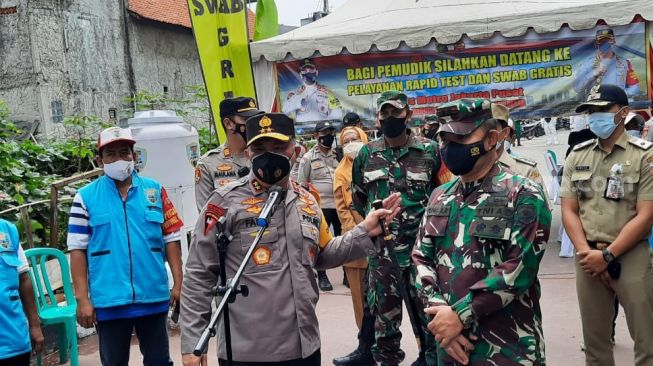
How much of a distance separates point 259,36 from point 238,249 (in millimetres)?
7410

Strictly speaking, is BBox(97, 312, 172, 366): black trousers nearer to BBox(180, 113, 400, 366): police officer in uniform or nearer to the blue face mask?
BBox(180, 113, 400, 366): police officer in uniform

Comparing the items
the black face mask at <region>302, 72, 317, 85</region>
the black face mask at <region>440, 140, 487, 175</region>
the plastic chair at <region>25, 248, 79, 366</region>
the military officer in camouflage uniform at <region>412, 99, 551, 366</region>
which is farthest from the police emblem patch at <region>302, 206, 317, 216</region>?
the black face mask at <region>302, 72, 317, 85</region>

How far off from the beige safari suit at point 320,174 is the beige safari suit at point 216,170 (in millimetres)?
2958

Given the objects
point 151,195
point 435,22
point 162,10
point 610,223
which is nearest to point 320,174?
point 435,22

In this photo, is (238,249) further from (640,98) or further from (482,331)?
(640,98)

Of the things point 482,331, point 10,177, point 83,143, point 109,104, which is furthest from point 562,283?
point 109,104

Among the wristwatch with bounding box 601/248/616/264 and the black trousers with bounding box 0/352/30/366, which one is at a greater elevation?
the wristwatch with bounding box 601/248/616/264

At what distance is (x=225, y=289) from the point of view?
2525 millimetres

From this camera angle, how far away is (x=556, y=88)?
757 centimetres

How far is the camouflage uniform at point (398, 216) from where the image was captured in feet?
14.8

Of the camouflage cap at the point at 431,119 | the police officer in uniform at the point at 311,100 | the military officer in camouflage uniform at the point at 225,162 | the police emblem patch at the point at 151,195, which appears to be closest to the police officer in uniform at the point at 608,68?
the camouflage cap at the point at 431,119

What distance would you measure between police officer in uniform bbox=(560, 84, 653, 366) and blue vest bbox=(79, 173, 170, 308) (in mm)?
2756

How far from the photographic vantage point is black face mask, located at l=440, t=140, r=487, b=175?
2.85m

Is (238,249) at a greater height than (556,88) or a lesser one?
lesser
